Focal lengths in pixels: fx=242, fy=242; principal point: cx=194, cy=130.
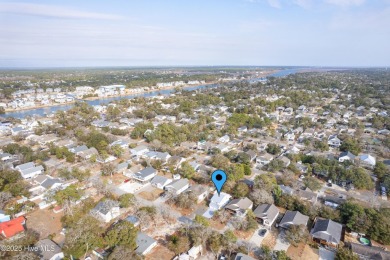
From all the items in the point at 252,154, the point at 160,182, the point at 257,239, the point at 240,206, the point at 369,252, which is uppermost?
the point at 252,154

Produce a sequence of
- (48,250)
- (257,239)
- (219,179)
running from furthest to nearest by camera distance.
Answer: (219,179) < (257,239) < (48,250)

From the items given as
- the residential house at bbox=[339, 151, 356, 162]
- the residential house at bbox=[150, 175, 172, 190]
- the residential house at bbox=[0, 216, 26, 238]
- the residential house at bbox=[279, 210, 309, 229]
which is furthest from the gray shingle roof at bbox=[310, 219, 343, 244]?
the residential house at bbox=[0, 216, 26, 238]

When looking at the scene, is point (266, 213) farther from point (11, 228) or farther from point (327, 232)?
point (11, 228)

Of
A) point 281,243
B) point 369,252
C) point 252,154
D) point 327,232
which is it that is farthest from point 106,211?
point 252,154

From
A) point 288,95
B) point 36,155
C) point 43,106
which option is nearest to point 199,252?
point 36,155

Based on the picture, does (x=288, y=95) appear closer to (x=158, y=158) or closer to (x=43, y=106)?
(x=158, y=158)

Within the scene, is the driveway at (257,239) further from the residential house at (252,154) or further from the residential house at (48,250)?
the residential house at (252,154)
